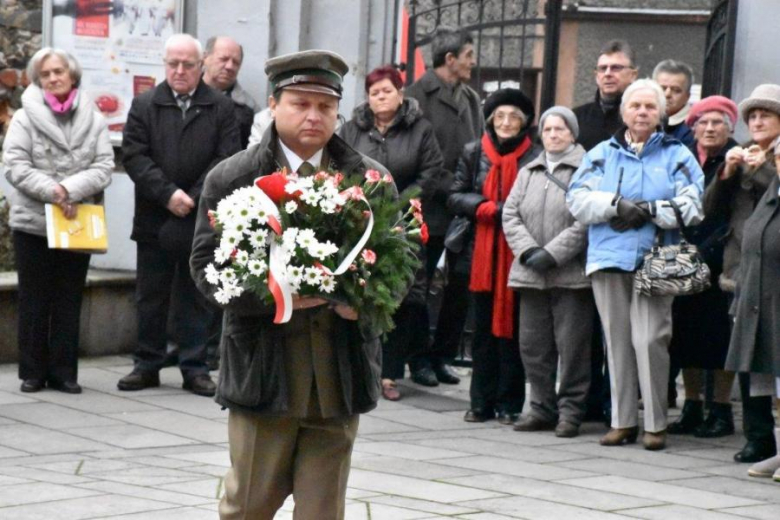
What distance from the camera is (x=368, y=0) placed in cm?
1157

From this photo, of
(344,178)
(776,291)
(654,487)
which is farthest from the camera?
(776,291)

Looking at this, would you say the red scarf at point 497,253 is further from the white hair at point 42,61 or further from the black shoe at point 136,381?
the white hair at point 42,61

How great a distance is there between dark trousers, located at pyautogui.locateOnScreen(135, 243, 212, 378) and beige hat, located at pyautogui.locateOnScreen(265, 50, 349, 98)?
502cm

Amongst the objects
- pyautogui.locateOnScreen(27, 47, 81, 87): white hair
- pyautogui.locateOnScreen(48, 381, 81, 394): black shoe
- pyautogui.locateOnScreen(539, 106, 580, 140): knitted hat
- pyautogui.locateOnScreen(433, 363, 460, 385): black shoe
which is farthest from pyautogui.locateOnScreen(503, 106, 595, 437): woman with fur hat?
pyautogui.locateOnScreen(27, 47, 81, 87): white hair

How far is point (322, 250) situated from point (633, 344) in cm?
436

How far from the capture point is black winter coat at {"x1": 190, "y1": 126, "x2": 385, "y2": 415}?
471cm

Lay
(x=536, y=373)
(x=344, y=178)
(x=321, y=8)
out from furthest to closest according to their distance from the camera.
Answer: (x=321, y=8) < (x=536, y=373) < (x=344, y=178)

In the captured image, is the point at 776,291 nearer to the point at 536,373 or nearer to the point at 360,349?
the point at 536,373

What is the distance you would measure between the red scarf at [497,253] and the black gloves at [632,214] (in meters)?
1.01

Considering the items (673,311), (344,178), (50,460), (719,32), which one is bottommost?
(50,460)

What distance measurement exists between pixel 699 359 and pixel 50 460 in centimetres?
384

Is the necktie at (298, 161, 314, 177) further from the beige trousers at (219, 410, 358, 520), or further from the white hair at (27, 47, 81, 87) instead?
the white hair at (27, 47, 81, 87)

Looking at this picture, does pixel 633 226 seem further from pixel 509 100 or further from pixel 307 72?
pixel 307 72

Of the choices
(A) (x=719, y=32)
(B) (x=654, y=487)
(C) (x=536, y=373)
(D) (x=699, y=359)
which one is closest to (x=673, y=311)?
(D) (x=699, y=359)
